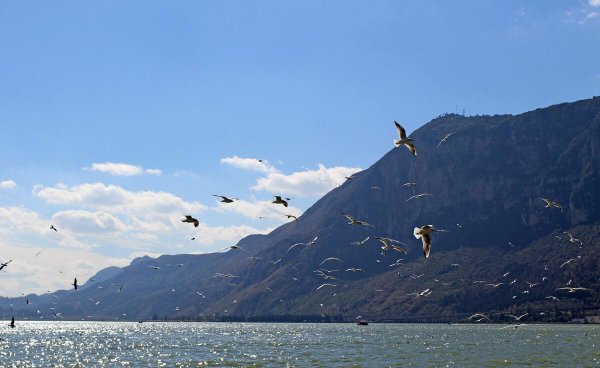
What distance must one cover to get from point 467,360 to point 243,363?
2635cm

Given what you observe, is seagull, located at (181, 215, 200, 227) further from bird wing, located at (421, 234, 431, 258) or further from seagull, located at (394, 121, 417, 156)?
bird wing, located at (421, 234, 431, 258)

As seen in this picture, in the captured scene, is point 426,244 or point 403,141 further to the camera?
point 403,141

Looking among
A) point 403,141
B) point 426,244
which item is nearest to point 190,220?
point 403,141

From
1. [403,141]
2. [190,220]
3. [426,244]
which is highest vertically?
[403,141]

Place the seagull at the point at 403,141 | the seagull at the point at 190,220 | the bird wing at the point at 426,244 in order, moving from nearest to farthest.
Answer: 1. the bird wing at the point at 426,244
2. the seagull at the point at 403,141
3. the seagull at the point at 190,220

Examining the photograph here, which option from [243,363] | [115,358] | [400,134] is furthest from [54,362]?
[400,134]

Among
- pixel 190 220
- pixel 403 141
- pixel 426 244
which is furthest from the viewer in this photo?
pixel 190 220

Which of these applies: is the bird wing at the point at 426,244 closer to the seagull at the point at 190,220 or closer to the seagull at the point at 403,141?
the seagull at the point at 403,141

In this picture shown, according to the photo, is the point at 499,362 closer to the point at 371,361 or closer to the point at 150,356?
the point at 371,361

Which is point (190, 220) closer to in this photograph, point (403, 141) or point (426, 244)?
point (403, 141)

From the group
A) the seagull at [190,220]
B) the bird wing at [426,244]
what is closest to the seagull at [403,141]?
the bird wing at [426,244]

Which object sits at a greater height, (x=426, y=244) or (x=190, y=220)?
(x=190, y=220)

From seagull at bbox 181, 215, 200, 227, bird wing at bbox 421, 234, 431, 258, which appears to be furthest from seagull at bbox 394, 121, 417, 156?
→ seagull at bbox 181, 215, 200, 227

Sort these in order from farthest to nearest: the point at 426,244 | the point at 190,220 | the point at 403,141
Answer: the point at 190,220, the point at 403,141, the point at 426,244
